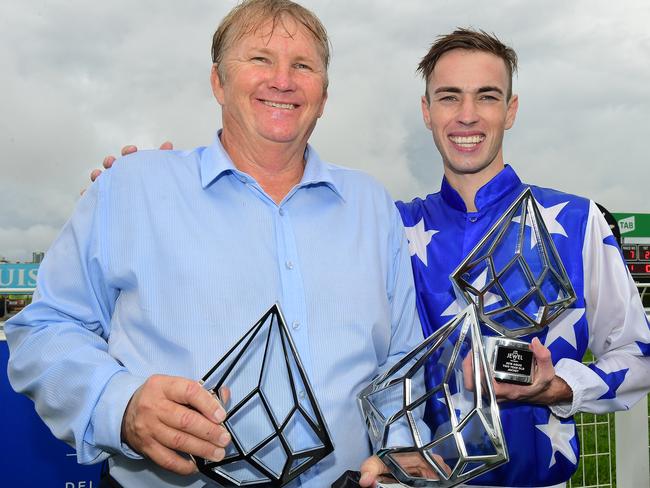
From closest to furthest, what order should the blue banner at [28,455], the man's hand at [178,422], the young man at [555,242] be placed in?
1. the man's hand at [178,422]
2. the young man at [555,242]
3. the blue banner at [28,455]

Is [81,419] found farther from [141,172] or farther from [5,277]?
[5,277]

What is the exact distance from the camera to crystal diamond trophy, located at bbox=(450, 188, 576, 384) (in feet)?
6.39

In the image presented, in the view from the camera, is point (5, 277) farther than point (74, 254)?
Yes

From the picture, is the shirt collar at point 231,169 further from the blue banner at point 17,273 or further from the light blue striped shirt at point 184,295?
the blue banner at point 17,273

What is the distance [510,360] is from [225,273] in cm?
79

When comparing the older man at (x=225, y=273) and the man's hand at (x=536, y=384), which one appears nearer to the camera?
the older man at (x=225, y=273)

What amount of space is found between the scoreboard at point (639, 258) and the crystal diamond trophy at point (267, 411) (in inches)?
646

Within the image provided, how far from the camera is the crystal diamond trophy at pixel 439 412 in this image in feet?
5.06

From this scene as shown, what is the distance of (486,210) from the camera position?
246 centimetres

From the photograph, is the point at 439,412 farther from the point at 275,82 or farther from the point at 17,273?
the point at 17,273

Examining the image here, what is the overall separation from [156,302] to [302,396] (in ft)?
1.47

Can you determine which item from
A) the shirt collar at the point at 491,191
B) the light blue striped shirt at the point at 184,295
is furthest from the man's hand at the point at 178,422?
the shirt collar at the point at 491,191

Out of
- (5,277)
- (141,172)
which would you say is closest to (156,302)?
(141,172)

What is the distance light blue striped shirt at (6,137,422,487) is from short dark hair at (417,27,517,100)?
1004 millimetres
